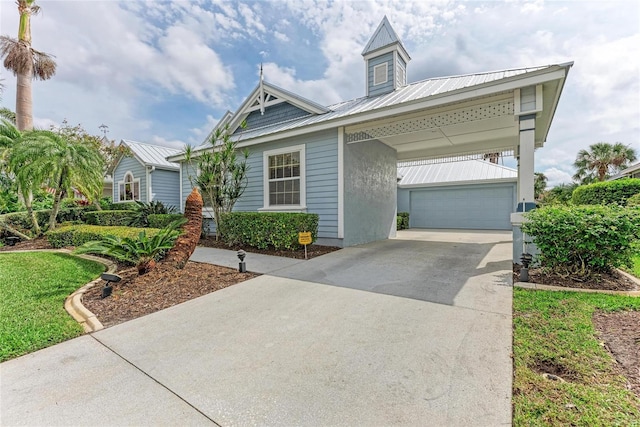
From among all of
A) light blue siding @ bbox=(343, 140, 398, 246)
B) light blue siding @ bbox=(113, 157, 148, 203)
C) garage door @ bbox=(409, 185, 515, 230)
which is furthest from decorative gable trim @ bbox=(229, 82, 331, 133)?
garage door @ bbox=(409, 185, 515, 230)

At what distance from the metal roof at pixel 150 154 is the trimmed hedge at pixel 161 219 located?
4.68 m

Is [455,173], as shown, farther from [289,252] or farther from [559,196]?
[289,252]

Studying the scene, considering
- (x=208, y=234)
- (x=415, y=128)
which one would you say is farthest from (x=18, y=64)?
(x=415, y=128)

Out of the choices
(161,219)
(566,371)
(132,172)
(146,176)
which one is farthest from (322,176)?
(132,172)

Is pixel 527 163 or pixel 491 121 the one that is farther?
pixel 491 121

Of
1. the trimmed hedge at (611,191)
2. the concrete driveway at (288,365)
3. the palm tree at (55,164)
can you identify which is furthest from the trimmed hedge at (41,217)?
the trimmed hedge at (611,191)

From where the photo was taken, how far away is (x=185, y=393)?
6.46 ft

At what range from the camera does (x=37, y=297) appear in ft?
Result: 12.7

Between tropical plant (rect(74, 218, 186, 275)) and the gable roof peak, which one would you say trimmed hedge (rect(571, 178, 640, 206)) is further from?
tropical plant (rect(74, 218, 186, 275))

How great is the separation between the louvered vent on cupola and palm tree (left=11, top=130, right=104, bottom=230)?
983 centimetres

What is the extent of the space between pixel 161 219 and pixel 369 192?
7.41m

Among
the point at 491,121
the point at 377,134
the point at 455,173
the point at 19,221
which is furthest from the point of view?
the point at 455,173

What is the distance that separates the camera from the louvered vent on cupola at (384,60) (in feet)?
32.4

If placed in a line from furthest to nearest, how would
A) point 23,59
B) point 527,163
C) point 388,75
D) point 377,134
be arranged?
point 23,59 → point 388,75 → point 377,134 → point 527,163
